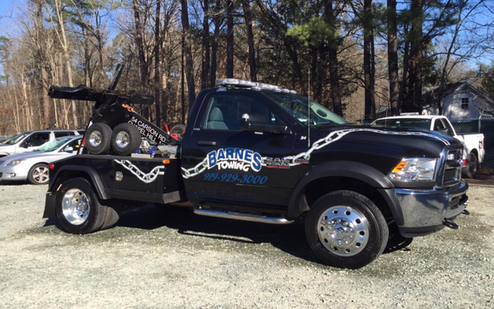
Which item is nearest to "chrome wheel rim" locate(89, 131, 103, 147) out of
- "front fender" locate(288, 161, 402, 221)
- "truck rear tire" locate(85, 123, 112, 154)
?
"truck rear tire" locate(85, 123, 112, 154)

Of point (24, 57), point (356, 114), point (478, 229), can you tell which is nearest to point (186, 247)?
point (478, 229)

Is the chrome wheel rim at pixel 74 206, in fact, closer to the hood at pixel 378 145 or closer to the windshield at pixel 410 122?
the hood at pixel 378 145

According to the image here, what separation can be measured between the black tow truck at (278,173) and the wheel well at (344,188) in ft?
0.04

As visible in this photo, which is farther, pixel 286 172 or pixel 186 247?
pixel 186 247

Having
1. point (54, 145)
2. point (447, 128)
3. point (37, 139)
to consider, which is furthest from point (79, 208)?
point (37, 139)

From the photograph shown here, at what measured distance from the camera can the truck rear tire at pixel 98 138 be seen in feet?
19.4

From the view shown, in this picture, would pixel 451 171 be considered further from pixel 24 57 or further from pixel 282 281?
pixel 24 57

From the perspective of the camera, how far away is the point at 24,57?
47.3 meters

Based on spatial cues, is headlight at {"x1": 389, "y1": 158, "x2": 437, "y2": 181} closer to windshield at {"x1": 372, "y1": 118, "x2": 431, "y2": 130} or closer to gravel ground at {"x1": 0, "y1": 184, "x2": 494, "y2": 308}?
gravel ground at {"x1": 0, "y1": 184, "x2": 494, "y2": 308}

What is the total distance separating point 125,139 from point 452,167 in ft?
13.9

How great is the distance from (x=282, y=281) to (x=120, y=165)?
284 cm

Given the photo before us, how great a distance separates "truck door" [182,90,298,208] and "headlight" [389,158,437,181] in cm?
116

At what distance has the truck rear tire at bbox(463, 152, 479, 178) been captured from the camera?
37.2 feet

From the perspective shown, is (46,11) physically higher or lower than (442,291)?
higher
